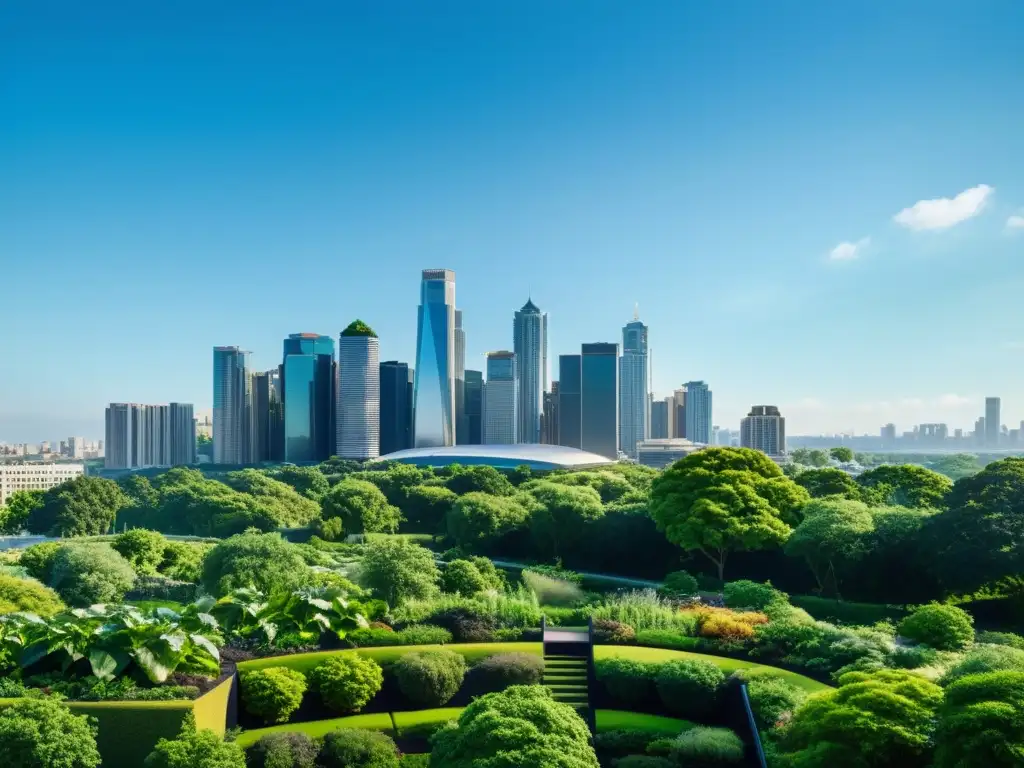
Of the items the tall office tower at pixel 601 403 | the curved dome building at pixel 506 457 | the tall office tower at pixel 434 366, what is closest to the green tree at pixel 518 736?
the curved dome building at pixel 506 457

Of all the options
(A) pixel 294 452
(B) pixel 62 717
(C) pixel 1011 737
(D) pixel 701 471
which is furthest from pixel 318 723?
(A) pixel 294 452

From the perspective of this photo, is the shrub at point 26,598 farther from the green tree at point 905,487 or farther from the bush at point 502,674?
the green tree at point 905,487

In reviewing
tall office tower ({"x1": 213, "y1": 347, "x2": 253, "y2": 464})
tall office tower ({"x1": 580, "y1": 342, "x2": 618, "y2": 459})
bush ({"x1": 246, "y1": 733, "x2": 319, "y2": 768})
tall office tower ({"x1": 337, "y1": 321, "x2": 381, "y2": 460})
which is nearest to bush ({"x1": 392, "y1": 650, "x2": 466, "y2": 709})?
bush ({"x1": 246, "y1": 733, "x2": 319, "y2": 768})

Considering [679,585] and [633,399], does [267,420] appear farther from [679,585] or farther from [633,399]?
[679,585]

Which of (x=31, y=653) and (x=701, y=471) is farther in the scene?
(x=701, y=471)

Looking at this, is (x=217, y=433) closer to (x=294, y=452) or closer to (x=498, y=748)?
(x=294, y=452)

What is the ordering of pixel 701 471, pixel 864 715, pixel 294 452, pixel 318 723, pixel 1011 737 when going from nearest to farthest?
pixel 1011 737 → pixel 864 715 → pixel 318 723 → pixel 701 471 → pixel 294 452
